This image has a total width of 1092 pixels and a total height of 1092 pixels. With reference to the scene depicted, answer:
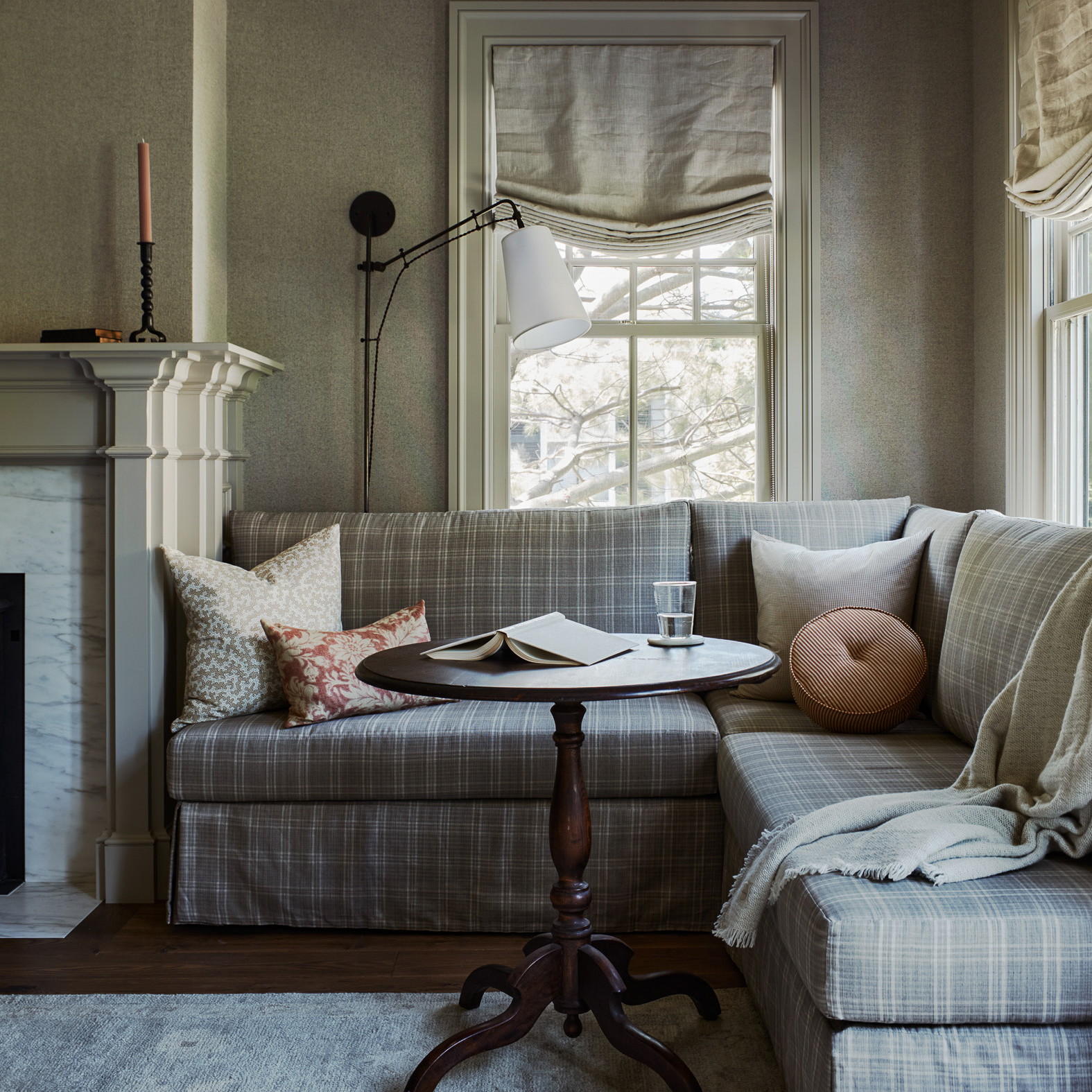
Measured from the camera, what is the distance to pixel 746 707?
2.47 metres

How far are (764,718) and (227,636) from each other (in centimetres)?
134

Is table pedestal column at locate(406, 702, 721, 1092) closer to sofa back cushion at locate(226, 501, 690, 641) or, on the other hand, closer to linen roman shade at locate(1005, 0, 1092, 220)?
sofa back cushion at locate(226, 501, 690, 641)

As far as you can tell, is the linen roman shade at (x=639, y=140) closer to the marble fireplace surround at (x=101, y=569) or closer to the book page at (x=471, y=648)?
the marble fireplace surround at (x=101, y=569)

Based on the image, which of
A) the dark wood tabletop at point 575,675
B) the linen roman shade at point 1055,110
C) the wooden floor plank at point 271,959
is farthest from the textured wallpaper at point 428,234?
the dark wood tabletop at point 575,675

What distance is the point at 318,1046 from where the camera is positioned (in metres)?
1.83

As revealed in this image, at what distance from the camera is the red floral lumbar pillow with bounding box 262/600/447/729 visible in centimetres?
235

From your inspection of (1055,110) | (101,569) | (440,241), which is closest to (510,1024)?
(101,569)

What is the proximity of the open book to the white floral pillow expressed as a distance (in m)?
0.76

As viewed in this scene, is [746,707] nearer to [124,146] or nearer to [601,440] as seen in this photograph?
[601,440]

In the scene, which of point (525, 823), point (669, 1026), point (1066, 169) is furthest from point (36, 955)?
point (1066, 169)

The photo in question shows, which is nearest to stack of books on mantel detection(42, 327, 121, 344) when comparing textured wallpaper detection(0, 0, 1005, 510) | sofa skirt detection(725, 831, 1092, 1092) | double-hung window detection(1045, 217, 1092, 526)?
textured wallpaper detection(0, 0, 1005, 510)

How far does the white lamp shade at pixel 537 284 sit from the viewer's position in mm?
2611

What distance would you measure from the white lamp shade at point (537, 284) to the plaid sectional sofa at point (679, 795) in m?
0.60

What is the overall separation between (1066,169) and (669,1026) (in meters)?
2.22
